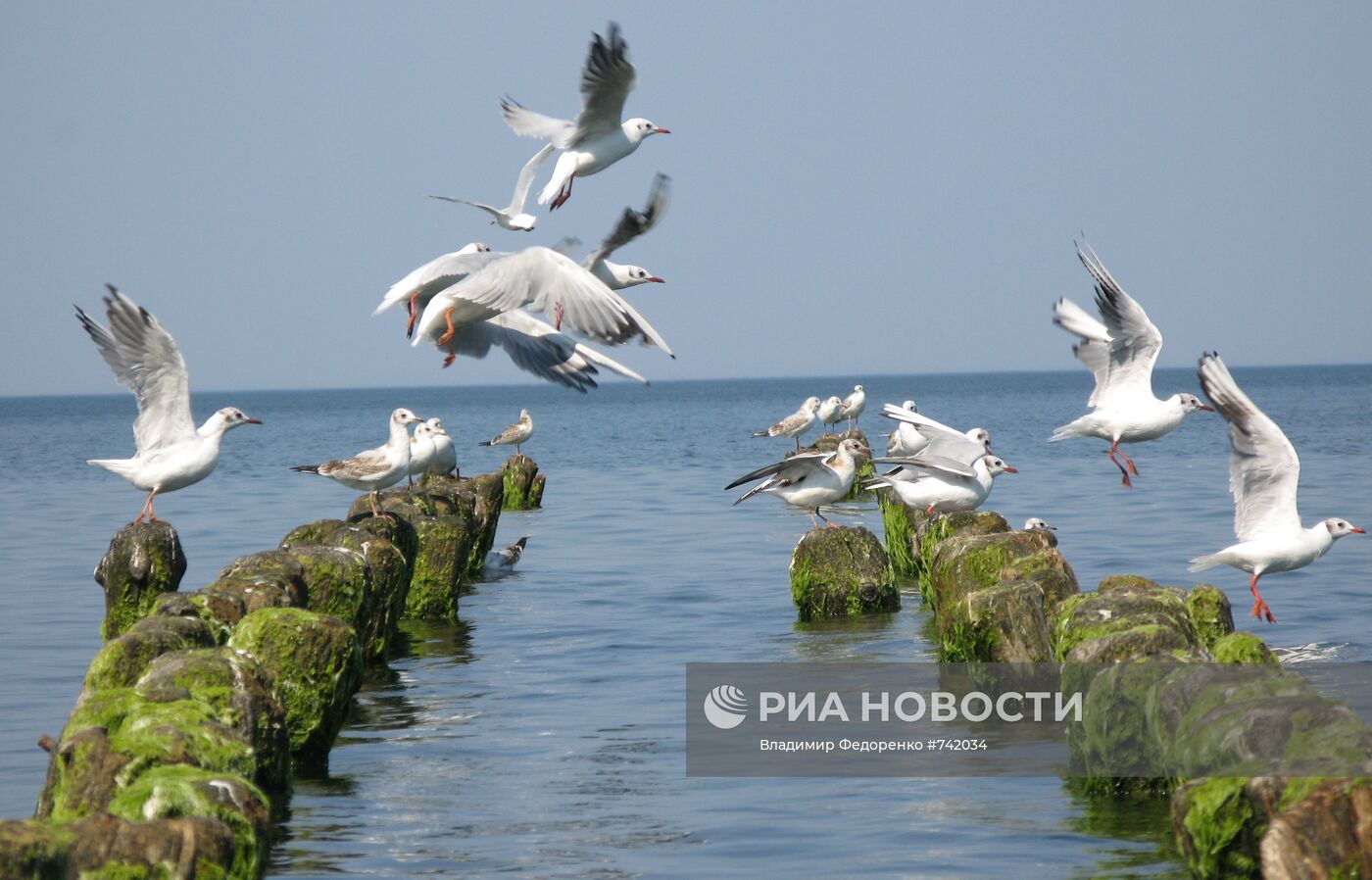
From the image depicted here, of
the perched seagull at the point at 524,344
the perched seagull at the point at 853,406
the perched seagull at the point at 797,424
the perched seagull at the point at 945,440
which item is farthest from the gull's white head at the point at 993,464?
the perched seagull at the point at 853,406

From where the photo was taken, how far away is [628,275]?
12008 mm

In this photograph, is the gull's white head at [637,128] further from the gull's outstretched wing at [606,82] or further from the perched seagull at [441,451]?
the perched seagull at [441,451]

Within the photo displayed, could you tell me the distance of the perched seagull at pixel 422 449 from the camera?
15.5 meters

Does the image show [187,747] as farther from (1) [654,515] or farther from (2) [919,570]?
(1) [654,515]

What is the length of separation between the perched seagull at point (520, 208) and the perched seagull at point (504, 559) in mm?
5955

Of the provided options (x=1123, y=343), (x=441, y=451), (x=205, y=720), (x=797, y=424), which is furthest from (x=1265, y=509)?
(x=797, y=424)

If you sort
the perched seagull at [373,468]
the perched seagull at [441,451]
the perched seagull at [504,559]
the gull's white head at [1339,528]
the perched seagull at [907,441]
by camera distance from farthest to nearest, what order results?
the perched seagull at [907,441]
the perched seagull at [504,559]
the perched seagull at [441,451]
the perched seagull at [373,468]
the gull's white head at [1339,528]

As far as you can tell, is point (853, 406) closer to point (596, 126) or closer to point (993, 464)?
point (993, 464)

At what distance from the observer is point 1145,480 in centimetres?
2811

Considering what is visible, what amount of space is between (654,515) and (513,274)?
14011mm

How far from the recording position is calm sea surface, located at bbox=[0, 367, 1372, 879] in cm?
660

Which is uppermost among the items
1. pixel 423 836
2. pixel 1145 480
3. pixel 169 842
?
pixel 1145 480

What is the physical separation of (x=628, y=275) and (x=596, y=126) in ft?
3.91

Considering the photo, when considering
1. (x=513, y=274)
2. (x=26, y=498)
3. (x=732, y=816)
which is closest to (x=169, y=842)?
(x=732, y=816)
